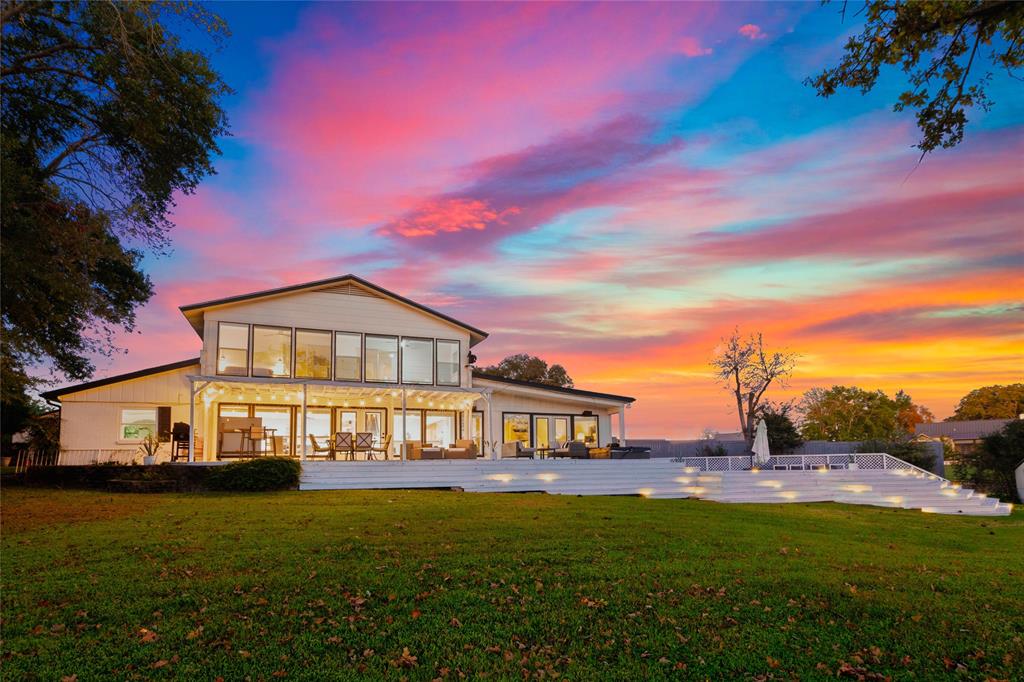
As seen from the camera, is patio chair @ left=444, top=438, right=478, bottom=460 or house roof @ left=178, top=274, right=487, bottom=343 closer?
patio chair @ left=444, top=438, right=478, bottom=460

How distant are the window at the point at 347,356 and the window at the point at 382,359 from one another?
1.29 feet

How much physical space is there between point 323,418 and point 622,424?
12479 mm

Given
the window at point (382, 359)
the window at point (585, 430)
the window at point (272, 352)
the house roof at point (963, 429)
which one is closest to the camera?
the window at point (272, 352)

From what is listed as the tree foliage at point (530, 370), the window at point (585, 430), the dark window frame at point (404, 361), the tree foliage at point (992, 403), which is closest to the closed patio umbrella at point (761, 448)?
the window at point (585, 430)

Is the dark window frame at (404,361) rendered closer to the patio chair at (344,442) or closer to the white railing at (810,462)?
the patio chair at (344,442)

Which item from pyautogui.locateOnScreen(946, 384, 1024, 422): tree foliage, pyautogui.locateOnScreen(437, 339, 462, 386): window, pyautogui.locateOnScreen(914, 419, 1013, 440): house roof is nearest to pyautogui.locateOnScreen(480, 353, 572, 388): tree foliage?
pyautogui.locateOnScreen(437, 339, 462, 386): window

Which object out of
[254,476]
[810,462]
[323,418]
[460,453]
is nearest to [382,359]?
[323,418]

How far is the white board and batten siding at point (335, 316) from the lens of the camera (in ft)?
75.3

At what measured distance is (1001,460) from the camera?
938 inches

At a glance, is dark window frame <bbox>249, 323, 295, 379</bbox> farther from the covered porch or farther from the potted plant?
the potted plant

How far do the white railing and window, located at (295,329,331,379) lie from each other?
13.2 m

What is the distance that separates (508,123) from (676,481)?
11664 millimetres

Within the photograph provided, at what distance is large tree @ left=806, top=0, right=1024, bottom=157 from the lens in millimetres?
5785

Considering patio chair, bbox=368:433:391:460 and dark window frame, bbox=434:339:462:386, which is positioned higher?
dark window frame, bbox=434:339:462:386
